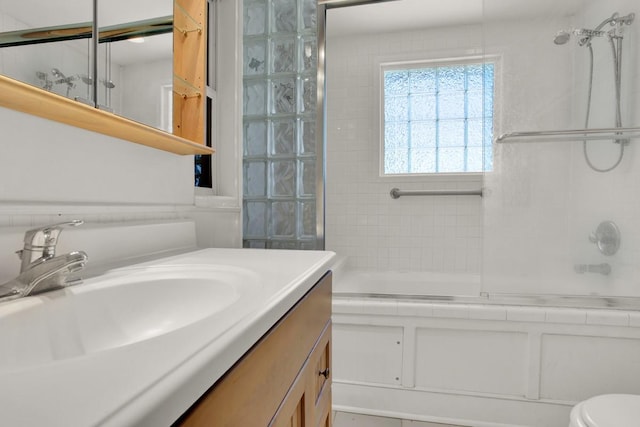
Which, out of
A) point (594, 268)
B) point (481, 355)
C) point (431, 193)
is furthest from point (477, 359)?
point (431, 193)

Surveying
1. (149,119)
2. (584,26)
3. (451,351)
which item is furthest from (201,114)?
(584,26)

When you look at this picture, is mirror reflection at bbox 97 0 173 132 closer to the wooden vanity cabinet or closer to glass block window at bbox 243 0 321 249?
glass block window at bbox 243 0 321 249

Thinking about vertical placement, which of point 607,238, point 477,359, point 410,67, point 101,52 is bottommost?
point 477,359

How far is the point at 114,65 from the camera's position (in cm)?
91

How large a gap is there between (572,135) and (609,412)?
49.4 inches

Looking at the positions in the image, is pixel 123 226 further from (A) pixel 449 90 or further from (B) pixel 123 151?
(A) pixel 449 90

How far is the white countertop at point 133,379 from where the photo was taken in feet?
0.74

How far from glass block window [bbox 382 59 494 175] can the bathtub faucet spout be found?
3.37 ft

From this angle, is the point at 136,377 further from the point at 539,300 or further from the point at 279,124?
the point at 539,300

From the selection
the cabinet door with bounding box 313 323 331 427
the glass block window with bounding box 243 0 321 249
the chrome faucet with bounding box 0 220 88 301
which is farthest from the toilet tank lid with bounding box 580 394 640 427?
the chrome faucet with bounding box 0 220 88 301

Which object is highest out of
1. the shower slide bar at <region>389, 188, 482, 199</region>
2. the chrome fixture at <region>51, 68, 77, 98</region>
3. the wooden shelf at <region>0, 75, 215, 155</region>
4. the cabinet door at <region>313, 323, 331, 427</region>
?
the chrome fixture at <region>51, 68, 77, 98</region>

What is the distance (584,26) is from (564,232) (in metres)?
1.02

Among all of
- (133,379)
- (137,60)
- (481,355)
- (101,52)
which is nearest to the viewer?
(133,379)

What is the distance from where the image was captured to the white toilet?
97cm
